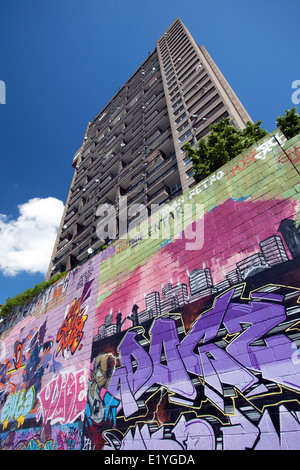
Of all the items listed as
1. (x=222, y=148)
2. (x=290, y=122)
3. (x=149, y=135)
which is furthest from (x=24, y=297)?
(x=149, y=135)

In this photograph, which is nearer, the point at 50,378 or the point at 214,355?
the point at 214,355

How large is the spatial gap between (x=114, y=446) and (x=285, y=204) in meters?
8.71

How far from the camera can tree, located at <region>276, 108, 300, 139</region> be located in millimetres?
9117

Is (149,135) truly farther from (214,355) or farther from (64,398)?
(214,355)

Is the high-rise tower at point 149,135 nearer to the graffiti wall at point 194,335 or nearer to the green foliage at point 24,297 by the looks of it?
the green foliage at point 24,297

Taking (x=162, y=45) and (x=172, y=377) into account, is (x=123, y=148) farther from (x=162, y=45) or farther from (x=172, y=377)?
(x=172, y=377)

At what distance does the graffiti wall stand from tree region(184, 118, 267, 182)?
105 inches

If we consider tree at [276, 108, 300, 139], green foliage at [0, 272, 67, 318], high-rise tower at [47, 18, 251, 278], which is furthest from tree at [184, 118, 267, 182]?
green foliage at [0, 272, 67, 318]

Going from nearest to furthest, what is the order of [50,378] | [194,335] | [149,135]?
[194,335], [50,378], [149,135]

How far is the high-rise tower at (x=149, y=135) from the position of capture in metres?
26.3

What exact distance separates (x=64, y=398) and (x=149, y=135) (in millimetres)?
31707

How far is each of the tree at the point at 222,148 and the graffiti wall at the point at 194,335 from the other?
2659 millimetres

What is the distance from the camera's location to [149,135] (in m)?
32.5

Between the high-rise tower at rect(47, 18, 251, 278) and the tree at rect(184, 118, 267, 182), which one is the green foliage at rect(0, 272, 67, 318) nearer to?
the tree at rect(184, 118, 267, 182)
